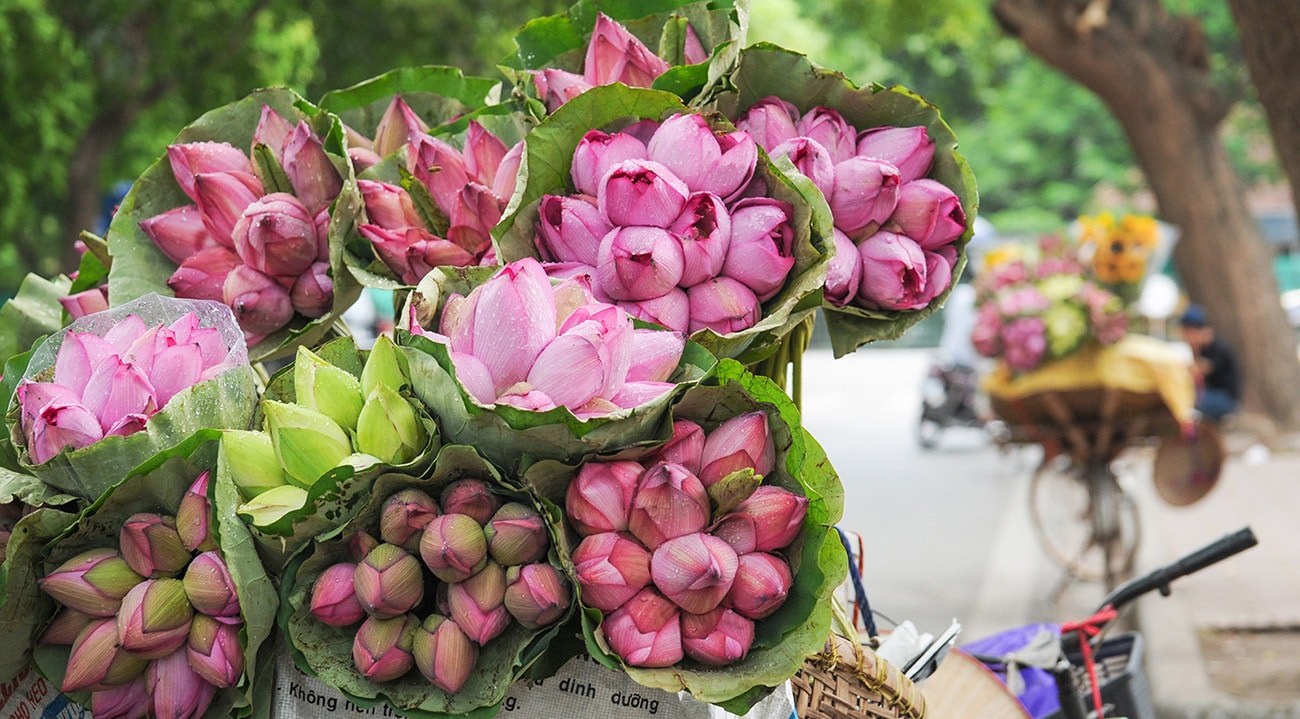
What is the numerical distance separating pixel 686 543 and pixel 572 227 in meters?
0.33

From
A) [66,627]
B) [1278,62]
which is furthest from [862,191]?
[1278,62]

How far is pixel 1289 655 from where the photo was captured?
530cm

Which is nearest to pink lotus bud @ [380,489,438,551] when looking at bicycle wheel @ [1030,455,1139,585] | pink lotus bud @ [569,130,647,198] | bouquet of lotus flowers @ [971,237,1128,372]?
pink lotus bud @ [569,130,647,198]

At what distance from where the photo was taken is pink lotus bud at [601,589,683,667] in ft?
3.09

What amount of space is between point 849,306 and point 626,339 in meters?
0.32

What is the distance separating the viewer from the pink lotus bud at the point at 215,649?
3.27 feet

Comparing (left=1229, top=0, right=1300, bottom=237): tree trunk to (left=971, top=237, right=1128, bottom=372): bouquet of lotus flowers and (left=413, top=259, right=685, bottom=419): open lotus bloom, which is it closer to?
(left=971, top=237, right=1128, bottom=372): bouquet of lotus flowers

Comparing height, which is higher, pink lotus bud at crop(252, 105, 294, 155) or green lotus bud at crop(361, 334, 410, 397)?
pink lotus bud at crop(252, 105, 294, 155)

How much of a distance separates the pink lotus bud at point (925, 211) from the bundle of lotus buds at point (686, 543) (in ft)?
1.11

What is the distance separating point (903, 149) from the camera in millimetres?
1230

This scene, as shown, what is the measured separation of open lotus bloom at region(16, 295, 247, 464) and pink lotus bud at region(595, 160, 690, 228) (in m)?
0.36

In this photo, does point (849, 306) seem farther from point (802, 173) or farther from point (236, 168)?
point (236, 168)

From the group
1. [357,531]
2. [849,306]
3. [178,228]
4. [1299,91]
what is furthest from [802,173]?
[1299,91]

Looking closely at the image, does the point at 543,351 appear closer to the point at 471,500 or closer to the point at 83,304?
the point at 471,500
